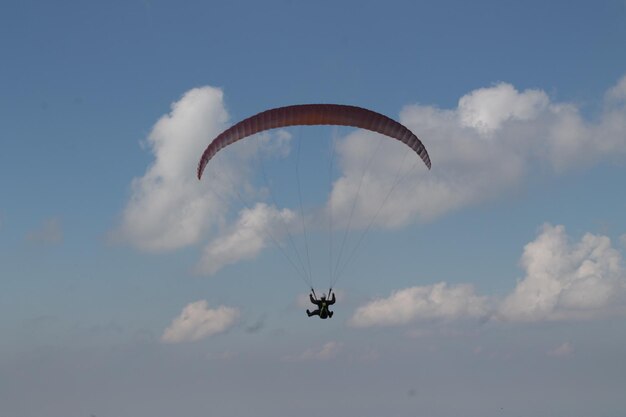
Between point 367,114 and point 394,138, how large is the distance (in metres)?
2.65

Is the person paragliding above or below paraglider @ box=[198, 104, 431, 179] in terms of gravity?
below

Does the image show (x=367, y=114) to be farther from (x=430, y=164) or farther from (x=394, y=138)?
(x=430, y=164)

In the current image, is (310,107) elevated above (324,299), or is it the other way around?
(310,107)

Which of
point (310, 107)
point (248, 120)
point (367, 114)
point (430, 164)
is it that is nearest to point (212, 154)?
point (248, 120)

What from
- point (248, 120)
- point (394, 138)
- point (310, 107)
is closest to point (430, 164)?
point (394, 138)

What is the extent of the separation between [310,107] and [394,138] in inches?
227

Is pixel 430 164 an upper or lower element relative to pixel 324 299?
upper

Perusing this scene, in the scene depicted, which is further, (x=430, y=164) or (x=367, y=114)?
(x=430, y=164)

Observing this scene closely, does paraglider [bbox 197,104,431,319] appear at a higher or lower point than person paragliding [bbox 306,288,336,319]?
higher

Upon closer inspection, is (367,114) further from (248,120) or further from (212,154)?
(212,154)

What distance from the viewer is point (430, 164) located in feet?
144

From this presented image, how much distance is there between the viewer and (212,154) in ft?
139

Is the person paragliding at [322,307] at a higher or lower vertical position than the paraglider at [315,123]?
lower

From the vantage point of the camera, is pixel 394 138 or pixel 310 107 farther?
pixel 394 138
